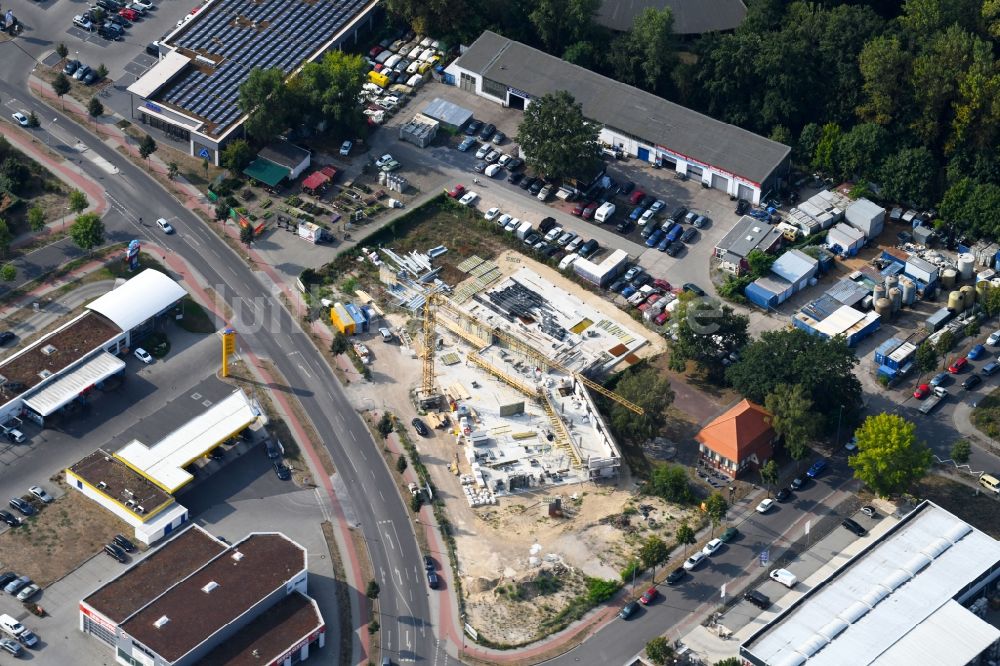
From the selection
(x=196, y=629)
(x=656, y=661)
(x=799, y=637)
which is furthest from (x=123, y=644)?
(x=799, y=637)

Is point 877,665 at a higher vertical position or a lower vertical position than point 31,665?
higher

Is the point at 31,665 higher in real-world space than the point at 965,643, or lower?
lower

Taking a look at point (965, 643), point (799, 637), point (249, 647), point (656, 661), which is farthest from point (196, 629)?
point (965, 643)

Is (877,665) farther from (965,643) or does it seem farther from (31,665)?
(31,665)

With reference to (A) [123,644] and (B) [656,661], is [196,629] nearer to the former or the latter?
(A) [123,644]

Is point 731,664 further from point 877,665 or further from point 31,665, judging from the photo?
point 31,665

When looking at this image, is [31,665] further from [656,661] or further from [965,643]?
[965,643]

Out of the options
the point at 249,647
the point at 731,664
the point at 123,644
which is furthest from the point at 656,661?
the point at 123,644
